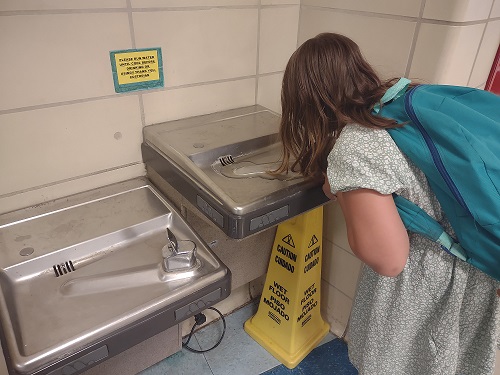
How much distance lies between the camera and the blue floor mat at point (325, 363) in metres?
1.36

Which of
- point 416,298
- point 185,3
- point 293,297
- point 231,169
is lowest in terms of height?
point 293,297

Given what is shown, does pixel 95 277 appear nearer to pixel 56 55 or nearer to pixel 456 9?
pixel 56 55

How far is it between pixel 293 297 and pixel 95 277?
74cm

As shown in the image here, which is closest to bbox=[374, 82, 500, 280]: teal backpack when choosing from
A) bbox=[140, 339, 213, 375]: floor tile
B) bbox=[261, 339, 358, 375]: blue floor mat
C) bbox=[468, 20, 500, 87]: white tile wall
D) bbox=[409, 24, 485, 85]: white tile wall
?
bbox=[409, 24, 485, 85]: white tile wall

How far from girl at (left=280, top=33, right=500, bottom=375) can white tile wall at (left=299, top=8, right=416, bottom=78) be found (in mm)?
228

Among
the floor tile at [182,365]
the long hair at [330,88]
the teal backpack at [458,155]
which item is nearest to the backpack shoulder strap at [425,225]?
the teal backpack at [458,155]

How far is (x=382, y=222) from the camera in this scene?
664 mm

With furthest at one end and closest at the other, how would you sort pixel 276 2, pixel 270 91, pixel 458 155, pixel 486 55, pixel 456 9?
pixel 270 91
pixel 276 2
pixel 486 55
pixel 456 9
pixel 458 155

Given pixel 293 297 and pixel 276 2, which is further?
pixel 293 297

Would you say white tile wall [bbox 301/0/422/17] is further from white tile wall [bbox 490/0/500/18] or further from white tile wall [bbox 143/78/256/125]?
white tile wall [bbox 143/78/256/125]

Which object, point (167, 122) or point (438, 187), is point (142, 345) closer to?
point (167, 122)

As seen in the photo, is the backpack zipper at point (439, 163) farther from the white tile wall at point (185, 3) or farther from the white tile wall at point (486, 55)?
the white tile wall at point (185, 3)

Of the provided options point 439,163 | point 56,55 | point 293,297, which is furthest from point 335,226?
point 56,55

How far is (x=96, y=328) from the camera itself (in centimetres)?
66
